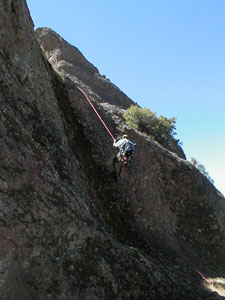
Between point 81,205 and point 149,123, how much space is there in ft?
44.0

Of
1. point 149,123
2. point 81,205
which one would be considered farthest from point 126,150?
point 149,123

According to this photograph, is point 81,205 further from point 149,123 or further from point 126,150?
point 149,123

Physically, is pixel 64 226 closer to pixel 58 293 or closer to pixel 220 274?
pixel 58 293

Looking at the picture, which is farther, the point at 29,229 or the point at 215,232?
the point at 215,232

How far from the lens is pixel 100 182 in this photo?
10266 millimetres

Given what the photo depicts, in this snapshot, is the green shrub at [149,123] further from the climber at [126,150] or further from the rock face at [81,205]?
the climber at [126,150]

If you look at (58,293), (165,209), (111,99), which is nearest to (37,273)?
(58,293)

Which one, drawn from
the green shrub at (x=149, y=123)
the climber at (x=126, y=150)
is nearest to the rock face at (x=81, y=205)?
the climber at (x=126, y=150)

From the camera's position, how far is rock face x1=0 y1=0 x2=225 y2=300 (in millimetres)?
4520

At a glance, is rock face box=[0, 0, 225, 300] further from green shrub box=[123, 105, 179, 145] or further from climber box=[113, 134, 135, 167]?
green shrub box=[123, 105, 179, 145]

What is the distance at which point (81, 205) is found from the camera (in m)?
6.16

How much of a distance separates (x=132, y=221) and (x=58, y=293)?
6001 mm

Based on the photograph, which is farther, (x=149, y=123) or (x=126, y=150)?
Answer: (x=149, y=123)

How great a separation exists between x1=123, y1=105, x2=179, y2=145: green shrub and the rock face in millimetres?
4187
